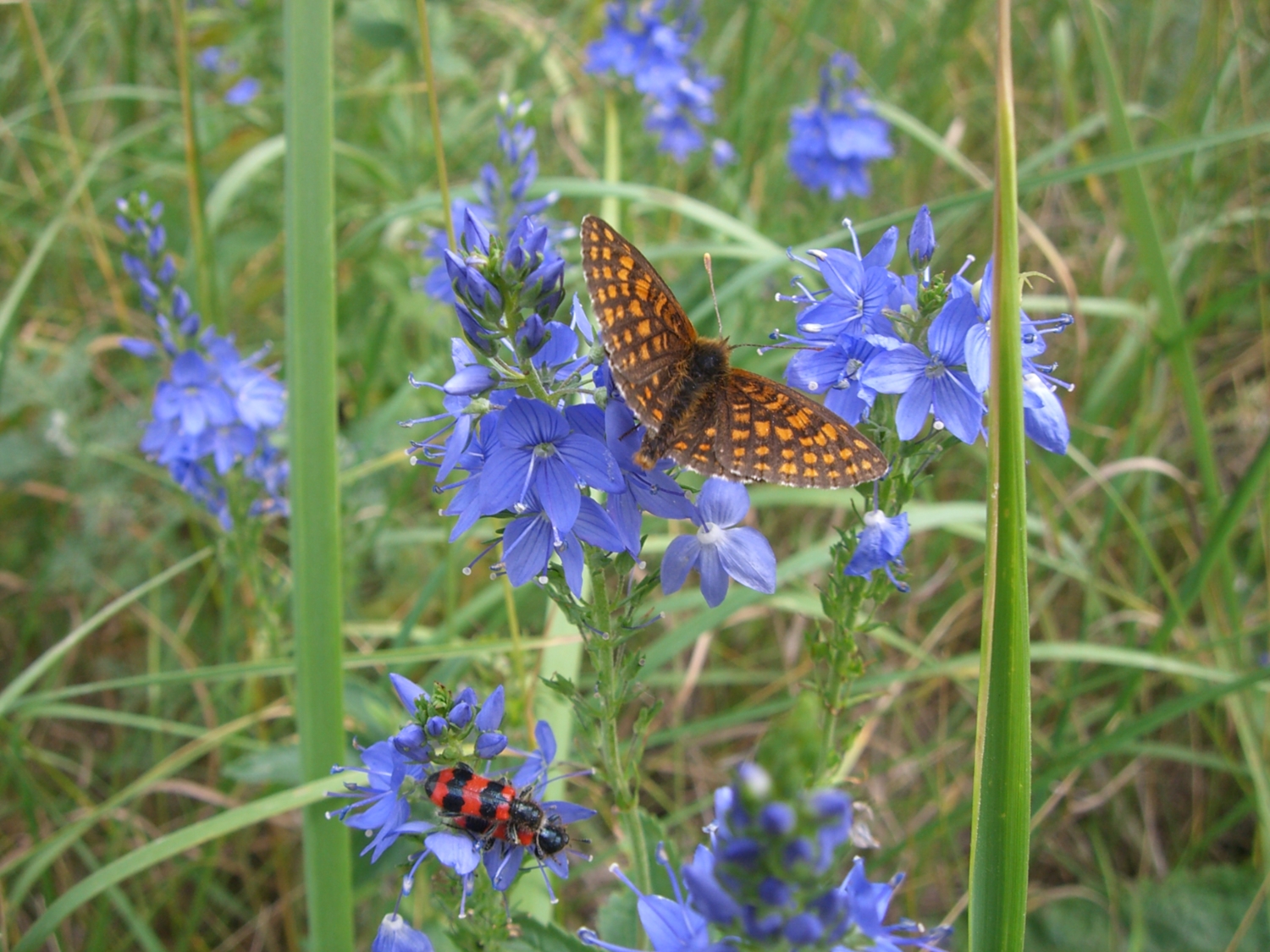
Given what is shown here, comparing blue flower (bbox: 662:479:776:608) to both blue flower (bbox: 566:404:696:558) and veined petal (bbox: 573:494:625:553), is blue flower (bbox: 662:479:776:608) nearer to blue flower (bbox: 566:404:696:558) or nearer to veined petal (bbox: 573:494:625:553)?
blue flower (bbox: 566:404:696:558)

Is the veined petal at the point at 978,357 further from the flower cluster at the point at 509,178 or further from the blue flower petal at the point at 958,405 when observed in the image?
the flower cluster at the point at 509,178

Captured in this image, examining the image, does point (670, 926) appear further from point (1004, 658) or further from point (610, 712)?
point (1004, 658)

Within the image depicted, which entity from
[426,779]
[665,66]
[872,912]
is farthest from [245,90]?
[872,912]

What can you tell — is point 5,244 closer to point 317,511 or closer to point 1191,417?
point 317,511

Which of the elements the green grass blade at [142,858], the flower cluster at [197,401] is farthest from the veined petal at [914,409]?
the flower cluster at [197,401]

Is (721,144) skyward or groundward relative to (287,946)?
skyward

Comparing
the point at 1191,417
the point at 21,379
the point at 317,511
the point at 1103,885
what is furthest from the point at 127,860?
→ the point at 1191,417

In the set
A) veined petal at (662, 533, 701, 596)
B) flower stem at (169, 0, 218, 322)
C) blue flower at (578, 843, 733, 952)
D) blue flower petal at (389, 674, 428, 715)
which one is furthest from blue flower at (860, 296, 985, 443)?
flower stem at (169, 0, 218, 322)
